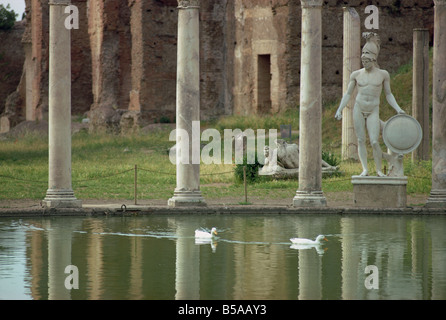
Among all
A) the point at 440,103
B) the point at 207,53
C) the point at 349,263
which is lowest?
the point at 349,263

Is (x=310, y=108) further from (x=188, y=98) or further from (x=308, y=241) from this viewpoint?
(x=308, y=241)

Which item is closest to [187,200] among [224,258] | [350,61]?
[224,258]

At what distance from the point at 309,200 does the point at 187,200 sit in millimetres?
2132

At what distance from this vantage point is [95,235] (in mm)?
12961

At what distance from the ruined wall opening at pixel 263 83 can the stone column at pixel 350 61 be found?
10.8 m

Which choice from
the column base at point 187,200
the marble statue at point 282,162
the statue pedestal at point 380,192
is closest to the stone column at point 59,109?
the column base at point 187,200

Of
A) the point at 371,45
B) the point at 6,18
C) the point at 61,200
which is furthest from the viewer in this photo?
the point at 6,18

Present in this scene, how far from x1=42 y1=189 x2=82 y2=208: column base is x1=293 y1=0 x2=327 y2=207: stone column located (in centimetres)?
383

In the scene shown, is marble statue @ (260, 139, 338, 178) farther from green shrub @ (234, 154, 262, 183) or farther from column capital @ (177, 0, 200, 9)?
column capital @ (177, 0, 200, 9)

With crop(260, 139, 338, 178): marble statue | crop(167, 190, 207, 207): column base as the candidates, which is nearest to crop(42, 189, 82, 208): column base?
crop(167, 190, 207, 207): column base

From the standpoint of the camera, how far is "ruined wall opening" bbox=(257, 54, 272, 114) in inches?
1379

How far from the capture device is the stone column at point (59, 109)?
624 inches

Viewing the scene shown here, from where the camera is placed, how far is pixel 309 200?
16.1m

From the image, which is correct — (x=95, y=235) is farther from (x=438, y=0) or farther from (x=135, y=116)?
(x=135, y=116)
